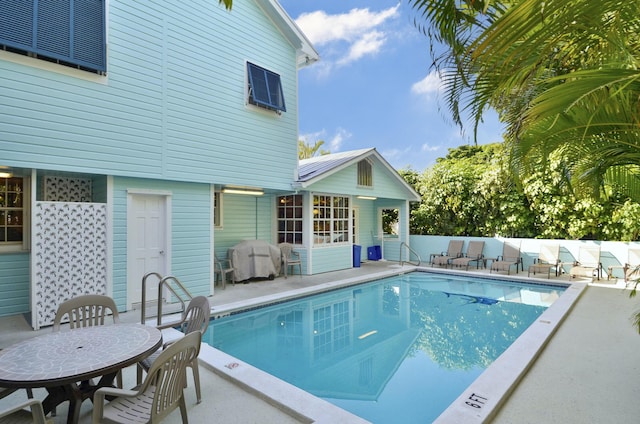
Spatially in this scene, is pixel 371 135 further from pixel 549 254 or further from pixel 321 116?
pixel 549 254

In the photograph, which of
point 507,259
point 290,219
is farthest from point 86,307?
point 507,259

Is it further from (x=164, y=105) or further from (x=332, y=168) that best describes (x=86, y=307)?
(x=332, y=168)

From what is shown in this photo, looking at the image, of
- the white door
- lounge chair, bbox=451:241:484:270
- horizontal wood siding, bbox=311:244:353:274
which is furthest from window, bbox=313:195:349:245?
the white door

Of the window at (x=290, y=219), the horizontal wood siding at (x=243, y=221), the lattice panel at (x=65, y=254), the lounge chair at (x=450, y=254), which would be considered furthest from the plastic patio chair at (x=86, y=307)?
the lounge chair at (x=450, y=254)

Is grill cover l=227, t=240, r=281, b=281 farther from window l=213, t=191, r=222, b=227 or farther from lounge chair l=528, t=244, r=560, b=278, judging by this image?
lounge chair l=528, t=244, r=560, b=278

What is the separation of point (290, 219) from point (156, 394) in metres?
8.63

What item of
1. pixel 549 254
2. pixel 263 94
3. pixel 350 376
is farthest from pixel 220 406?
pixel 549 254

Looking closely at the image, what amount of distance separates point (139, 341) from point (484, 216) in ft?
43.7

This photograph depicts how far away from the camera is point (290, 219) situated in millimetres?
10984

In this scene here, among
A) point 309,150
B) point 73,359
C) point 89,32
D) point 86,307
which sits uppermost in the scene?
point 309,150

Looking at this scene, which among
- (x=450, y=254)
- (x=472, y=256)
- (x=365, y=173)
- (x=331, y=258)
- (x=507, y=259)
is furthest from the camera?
(x=450, y=254)

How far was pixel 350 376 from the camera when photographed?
15.4ft

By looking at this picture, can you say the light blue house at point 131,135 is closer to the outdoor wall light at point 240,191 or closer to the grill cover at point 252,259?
the outdoor wall light at point 240,191

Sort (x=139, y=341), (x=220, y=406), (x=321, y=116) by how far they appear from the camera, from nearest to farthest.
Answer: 1. (x=139, y=341)
2. (x=220, y=406)
3. (x=321, y=116)
